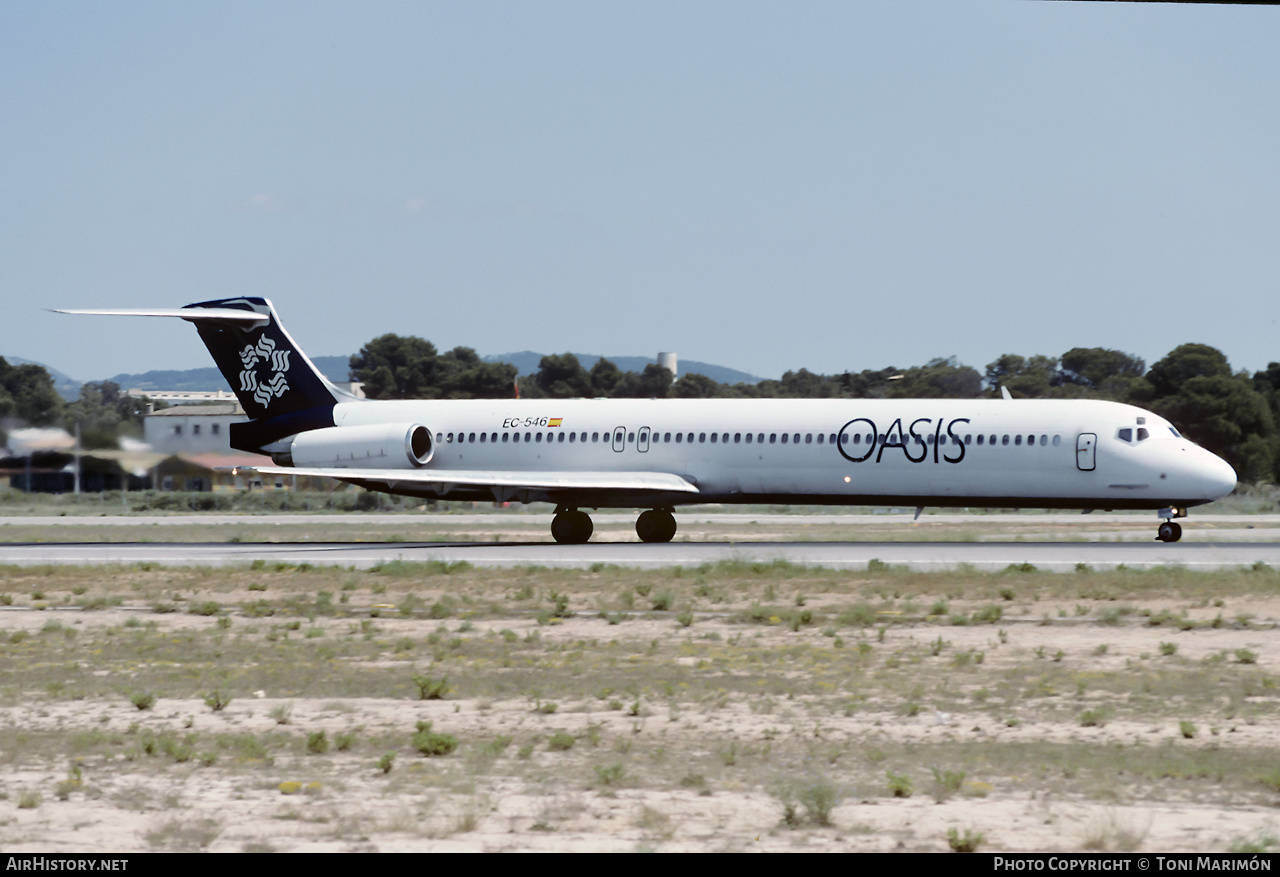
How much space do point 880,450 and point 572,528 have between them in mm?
8570

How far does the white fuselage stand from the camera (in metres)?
33.1

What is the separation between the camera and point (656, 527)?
3791 cm

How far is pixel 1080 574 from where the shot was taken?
26016mm

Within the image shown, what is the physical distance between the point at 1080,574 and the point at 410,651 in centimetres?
1354

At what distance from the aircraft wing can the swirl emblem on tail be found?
403cm

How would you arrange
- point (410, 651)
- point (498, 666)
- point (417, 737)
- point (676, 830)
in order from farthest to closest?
point (410, 651), point (498, 666), point (417, 737), point (676, 830)

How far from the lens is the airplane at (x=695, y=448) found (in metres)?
33.2

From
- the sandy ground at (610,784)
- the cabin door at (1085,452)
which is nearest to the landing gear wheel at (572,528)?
the cabin door at (1085,452)

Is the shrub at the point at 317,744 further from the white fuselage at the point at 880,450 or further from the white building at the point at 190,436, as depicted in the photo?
the white building at the point at 190,436

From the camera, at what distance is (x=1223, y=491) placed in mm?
32562
